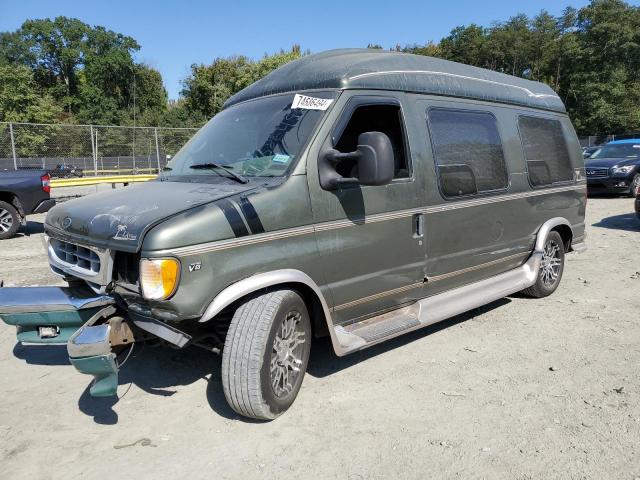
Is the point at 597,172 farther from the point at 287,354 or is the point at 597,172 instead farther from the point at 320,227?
the point at 287,354

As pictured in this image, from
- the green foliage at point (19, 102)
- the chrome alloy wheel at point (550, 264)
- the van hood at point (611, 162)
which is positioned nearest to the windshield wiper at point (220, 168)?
the chrome alloy wheel at point (550, 264)

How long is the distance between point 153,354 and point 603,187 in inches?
567

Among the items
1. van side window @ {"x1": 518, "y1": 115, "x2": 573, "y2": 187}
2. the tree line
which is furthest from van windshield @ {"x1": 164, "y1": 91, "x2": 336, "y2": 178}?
the tree line

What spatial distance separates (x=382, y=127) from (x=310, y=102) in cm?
73

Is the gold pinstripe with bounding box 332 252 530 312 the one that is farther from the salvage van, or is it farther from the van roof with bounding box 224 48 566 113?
the van roof with bounding box 224 48 566 113

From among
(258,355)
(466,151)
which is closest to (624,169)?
(466,151)

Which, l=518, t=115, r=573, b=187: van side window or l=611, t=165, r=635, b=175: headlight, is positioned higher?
l=518, t=115, r=573, b=187: van side window

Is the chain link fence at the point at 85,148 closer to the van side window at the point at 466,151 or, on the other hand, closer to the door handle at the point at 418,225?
the van side window at the point at 466,151

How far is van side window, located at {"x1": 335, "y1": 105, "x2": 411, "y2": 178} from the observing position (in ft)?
13.1

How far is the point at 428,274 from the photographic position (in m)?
4.46

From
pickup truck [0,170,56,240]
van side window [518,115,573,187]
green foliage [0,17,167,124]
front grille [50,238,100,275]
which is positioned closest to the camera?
front grille [50,238,100,275]

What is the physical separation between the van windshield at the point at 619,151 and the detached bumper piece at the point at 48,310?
53.6 ft

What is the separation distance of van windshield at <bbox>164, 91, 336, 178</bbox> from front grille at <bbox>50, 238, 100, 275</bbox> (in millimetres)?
990

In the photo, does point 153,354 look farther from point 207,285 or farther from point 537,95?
point 537,95
